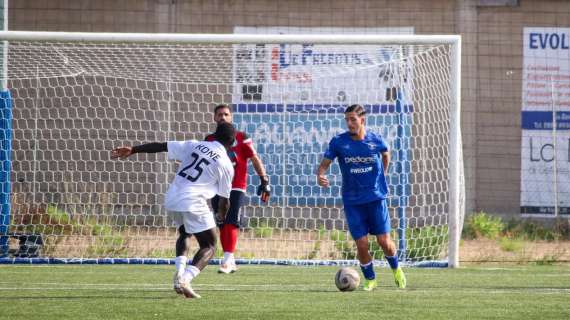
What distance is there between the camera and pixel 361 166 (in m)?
10.7

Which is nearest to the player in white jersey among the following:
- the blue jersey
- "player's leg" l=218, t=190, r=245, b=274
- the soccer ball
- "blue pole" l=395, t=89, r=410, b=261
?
the soccer ball

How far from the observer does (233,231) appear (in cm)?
1273

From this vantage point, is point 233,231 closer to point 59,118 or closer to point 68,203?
point 68,203

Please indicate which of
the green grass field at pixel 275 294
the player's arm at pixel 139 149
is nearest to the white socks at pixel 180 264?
the green grass field at pixel 275 294

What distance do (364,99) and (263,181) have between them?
661 cm

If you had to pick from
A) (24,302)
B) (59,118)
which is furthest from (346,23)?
(24,302)

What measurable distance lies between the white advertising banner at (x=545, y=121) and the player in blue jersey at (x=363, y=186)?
10157 mm

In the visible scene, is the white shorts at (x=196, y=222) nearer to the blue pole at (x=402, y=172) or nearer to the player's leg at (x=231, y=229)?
the player's leg at (x=231, y=229)

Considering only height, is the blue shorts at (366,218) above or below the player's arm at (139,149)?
below

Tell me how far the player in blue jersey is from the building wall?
1055 centimetres

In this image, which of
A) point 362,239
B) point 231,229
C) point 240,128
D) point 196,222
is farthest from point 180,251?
point 240,128

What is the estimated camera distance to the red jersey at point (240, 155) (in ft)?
41.2

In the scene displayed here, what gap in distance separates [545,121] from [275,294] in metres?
12.2

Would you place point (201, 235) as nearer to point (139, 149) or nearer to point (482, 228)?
point (139, 149)
